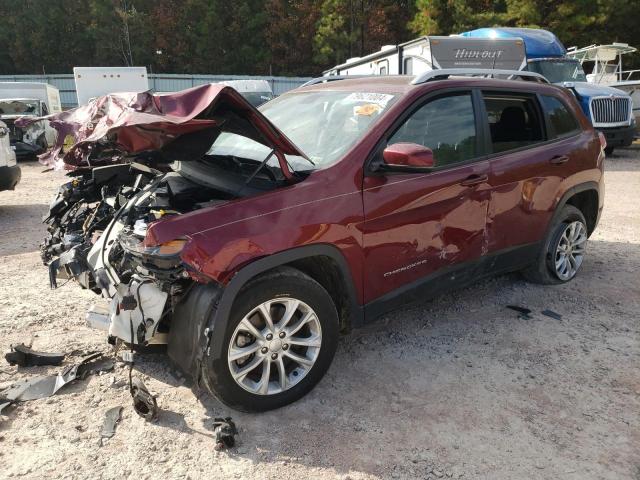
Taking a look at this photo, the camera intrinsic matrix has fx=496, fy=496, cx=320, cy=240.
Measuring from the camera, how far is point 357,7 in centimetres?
3014

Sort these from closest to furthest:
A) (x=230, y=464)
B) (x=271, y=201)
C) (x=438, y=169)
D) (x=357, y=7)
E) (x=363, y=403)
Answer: (x=230, y=464)
(x=271, y=201)
(x=363, y=403)
(x=438, y=169)
(x=357, y=7)

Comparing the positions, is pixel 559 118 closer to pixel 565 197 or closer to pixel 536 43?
pixel 565 197

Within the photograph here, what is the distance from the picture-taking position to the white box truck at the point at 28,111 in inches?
522

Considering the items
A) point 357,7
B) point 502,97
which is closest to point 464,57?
point 502,97

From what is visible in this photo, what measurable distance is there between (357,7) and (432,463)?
31648 mm

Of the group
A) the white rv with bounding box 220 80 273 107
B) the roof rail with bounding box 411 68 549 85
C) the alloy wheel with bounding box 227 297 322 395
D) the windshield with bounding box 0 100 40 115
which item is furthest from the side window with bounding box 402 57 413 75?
the windshield with bounding box 0 100 40 115

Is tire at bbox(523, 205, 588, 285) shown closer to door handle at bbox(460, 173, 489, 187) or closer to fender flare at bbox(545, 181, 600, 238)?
fender flare at bbox(545, 181, 600, 238)

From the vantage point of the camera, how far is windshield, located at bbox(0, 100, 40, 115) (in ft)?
48.3

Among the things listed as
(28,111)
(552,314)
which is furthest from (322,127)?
(28,111)

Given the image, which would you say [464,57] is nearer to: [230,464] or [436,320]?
[436,320]

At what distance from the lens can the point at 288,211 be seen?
2.69m

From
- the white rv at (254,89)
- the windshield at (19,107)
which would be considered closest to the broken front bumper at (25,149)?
the windshield at (19,107)

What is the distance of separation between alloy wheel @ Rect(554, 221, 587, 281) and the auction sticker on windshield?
7.58 ft

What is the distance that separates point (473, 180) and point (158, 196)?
2142 mm
